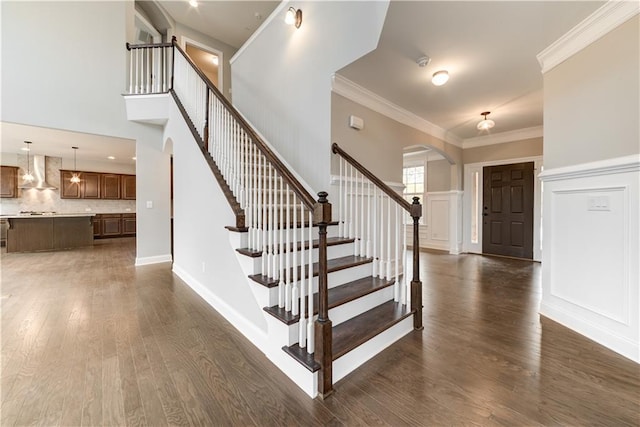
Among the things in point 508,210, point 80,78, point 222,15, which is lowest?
point 508,210

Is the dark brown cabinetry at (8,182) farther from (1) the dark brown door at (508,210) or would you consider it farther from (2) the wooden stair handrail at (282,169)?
(1) the dark brown door at (508,210)

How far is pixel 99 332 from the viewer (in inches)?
89.4

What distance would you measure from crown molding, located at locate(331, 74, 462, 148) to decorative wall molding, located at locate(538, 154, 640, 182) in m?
2.06

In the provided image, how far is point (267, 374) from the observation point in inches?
68.7

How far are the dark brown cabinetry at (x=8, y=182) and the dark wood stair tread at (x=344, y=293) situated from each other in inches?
385

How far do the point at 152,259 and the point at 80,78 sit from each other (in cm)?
340

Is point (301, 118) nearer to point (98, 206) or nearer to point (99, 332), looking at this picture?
point (99, 332)

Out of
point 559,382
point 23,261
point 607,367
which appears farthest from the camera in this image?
point 23,261

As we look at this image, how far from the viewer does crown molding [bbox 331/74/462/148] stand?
313cm

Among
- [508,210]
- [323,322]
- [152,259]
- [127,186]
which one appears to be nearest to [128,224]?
[127,186]

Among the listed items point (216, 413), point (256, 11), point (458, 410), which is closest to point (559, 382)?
point (458, 410)

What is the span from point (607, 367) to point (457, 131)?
4579 millimetres

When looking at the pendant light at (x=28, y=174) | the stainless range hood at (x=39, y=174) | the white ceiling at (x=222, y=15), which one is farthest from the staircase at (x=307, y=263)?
the stainless range hood at (x=39, y=174)

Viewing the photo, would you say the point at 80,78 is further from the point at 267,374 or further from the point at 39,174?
the point at 267,374
